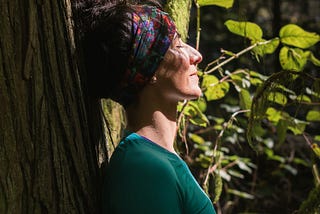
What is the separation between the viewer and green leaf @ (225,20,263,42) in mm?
2535

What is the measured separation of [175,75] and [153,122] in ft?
0.50

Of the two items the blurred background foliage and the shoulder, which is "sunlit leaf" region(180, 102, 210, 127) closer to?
the blurred background foliage

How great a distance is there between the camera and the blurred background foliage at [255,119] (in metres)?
2.52

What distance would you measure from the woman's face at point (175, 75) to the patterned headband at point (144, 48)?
0.09 ft

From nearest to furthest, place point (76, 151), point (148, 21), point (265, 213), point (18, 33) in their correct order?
point (18, 33)
point (76, 151)
point (148, 21)
point (265, 213)

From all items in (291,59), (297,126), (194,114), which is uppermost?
(291,59)

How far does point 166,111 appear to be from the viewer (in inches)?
67.4

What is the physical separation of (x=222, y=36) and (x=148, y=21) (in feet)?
18.5

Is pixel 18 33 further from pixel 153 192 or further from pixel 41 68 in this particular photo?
pixel 153 192

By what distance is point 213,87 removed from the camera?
282 centimetres

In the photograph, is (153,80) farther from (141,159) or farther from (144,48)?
(141,159)

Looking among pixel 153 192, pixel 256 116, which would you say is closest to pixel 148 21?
pixel 153 192

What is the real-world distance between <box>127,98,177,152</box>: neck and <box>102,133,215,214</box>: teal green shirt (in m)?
0.05

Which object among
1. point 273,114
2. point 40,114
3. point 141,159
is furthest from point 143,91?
point 273,114
